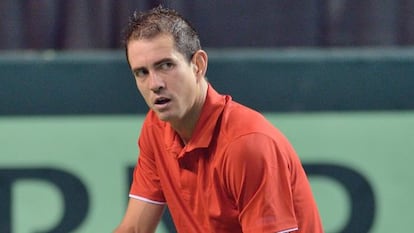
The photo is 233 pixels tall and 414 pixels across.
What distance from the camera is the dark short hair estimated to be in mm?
2840

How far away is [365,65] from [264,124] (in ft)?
5.62

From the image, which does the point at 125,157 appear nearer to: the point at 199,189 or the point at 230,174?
the point at 199,189

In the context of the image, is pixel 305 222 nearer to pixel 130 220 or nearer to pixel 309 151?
pixel 130 220

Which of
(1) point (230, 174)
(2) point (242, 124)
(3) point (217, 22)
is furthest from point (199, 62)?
(3) point (217, 22)

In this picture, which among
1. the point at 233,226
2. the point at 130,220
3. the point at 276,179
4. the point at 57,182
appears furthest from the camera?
the point at 57,182

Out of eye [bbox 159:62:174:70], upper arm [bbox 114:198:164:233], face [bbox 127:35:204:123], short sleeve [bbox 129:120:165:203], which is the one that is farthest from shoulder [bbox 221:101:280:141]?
upper arm [bbox 114:198:164:233]

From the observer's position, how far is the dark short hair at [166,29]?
2840 millimetres

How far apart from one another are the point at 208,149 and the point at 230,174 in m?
0.16

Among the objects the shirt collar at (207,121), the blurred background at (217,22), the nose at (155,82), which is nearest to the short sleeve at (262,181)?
the shirt collar at (207,121)

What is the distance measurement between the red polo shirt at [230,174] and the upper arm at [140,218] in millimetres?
124

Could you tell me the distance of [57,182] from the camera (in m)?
4.44

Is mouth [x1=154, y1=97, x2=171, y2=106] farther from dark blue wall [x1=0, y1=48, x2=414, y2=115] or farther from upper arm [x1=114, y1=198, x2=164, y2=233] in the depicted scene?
dark blue wall [x1=0, y1=48, x2=414, y2=115]

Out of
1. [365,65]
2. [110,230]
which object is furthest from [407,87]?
[110,230]

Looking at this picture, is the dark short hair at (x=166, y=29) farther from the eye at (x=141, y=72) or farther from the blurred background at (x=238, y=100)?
the blurred background at (x=238, y=100)
